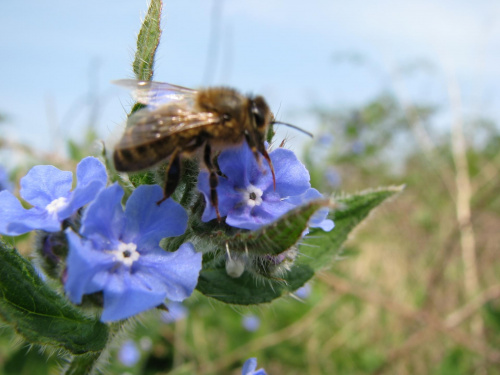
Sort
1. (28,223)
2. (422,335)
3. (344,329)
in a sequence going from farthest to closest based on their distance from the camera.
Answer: (344,329), (422,335), (28,223)

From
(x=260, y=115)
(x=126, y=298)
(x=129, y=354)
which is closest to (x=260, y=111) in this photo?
(x=260, y=115)

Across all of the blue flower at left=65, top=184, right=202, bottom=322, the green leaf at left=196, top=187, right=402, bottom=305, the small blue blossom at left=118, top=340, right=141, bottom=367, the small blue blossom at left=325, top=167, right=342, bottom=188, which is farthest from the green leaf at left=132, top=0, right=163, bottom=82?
the small blue blossom at left=325, top=167, right=342, bottom=188

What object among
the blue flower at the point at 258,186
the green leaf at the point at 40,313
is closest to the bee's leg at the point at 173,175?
the blue flower at the point at 258,186

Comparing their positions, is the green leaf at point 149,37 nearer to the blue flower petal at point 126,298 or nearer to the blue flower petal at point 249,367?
the blue flower petal at point 126,298

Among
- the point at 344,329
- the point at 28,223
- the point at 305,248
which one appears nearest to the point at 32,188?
the point at 28,223

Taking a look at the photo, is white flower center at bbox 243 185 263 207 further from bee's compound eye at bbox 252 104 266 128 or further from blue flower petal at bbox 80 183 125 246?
blue flower petal at bbox 80 183 125 246

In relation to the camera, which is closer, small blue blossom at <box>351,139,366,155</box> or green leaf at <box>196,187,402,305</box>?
green leaf at <box>196,187,402,305</box>

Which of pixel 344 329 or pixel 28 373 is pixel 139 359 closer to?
pixel 28 373
